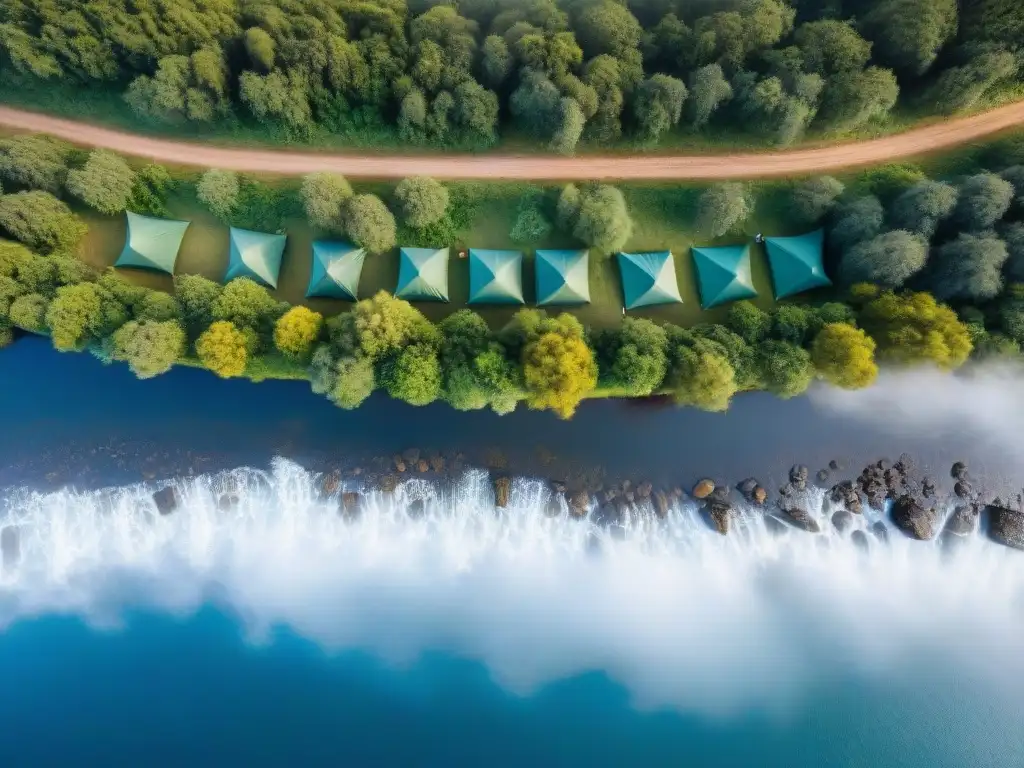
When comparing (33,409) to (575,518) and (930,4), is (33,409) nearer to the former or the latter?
(575,518)

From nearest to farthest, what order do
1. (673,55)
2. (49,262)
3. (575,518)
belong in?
(49,262) → (673,55) → (575,518)

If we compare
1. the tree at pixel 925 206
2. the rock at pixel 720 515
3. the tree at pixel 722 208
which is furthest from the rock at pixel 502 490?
the tree at pixel 925 206

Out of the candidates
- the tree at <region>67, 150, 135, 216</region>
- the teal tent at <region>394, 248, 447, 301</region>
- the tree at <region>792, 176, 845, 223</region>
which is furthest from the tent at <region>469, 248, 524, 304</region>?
the tree at <region>67, 150, 135, 216</region>

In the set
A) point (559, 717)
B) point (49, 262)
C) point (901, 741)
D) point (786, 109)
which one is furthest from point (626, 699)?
point (49, 262)

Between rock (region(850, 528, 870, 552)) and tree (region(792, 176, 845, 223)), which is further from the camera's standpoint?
rock (region(850, 528, 870, 552))

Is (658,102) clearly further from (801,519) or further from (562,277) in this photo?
(801,519)

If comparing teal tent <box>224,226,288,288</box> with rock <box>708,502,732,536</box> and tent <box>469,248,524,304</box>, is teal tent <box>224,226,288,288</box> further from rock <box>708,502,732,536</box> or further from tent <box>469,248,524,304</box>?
rock <box>708,502,732,536</box>
